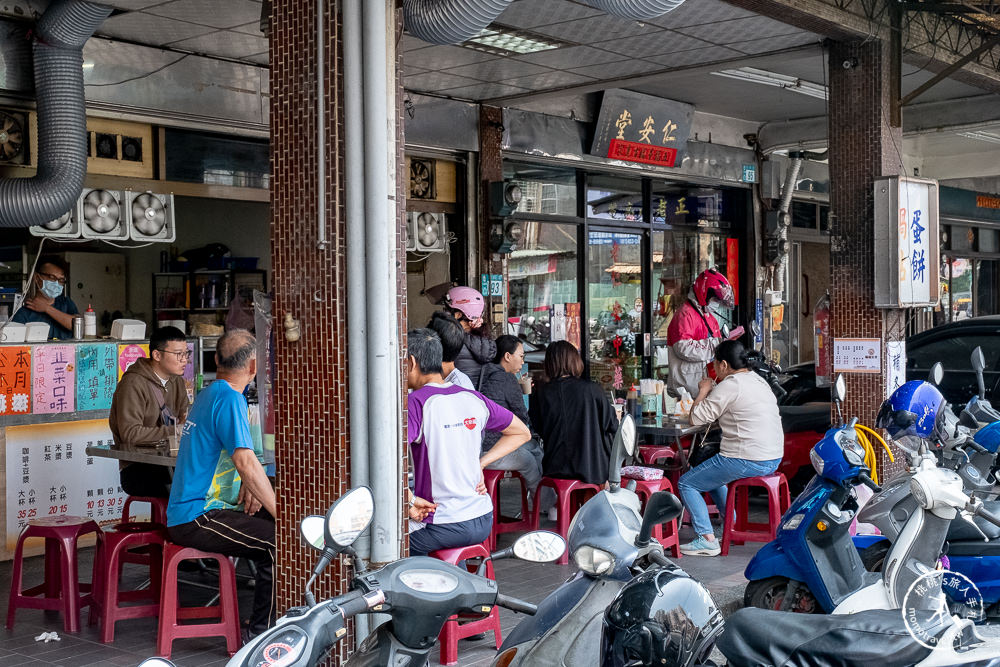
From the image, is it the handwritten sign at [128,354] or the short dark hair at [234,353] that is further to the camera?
the handwritten sign at [128,354]

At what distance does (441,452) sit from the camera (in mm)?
5199

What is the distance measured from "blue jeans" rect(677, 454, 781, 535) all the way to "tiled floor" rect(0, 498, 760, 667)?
0.97ft

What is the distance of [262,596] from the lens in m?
5.47

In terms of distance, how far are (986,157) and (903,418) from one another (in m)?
13.3

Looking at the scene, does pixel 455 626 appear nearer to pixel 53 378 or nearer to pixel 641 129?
pixel 53 378

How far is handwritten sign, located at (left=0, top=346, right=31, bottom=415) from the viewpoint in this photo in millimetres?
7648

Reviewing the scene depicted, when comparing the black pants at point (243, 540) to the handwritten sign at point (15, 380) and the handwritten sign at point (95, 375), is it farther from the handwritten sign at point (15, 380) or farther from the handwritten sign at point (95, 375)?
the handwritten sign at point (95, 375)

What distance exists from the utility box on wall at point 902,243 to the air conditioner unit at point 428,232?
4.46 m

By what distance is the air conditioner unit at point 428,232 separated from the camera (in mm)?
11008

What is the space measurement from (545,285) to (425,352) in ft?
24.4

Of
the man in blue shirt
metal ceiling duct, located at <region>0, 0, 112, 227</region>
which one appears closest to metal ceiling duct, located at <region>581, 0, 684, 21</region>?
the man in blue shirt

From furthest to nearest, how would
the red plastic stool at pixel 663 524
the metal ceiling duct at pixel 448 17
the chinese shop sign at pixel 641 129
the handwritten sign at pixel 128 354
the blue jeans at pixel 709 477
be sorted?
the chinese shop sign at pixel 641 129 → the handwritten sign at pixel 128 354 → the blue jeans at pixel 709 477 → the red plastic stool at pixel 663 524 → the metal ceiling duct at pixel 448 17

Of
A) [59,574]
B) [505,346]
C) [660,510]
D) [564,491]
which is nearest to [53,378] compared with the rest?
[59,574]

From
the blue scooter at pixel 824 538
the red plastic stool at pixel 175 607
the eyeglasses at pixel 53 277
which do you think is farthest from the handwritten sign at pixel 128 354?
the blue scooter at pixel 824 538
